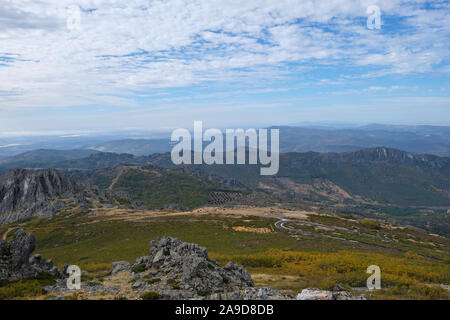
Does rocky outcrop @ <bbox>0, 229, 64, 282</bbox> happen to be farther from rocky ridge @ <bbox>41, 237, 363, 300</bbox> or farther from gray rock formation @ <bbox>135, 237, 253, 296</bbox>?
gray rock formation @ <bbox>135, 237, 253, 296</bbox>

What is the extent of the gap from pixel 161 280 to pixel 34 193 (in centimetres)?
12075

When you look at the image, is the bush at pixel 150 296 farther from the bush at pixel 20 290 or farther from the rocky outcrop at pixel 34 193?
the rocky outcrop at pixel 34 193

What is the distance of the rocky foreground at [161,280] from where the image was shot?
723 inches

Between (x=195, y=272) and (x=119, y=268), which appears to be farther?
(x=119, y=268)

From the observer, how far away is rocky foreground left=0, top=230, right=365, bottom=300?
18.4m

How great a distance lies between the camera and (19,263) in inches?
896

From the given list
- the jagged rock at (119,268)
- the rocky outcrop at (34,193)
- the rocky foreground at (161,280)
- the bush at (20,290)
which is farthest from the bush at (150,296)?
the rocky outcrop at (34,193)

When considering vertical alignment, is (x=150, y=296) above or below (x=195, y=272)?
below

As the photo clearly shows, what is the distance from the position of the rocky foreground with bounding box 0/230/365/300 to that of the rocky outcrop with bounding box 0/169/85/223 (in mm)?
84411

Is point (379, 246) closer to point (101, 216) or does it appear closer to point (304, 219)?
point (304, 219)

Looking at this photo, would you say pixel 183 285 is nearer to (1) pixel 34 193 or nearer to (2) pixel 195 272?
(2) pixel 195 272

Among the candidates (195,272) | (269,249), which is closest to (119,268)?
(195,272)

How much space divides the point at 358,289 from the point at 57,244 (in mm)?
65020
